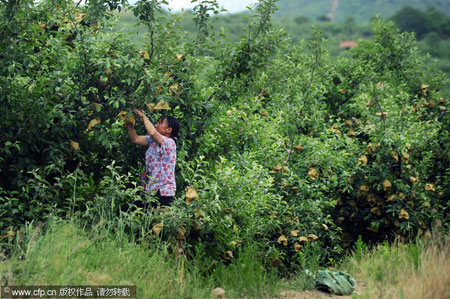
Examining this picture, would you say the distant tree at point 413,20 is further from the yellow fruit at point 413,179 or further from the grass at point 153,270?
the grass at point 153,270

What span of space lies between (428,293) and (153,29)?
3910 mm

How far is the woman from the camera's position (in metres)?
5.64

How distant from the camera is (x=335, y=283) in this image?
5930mm

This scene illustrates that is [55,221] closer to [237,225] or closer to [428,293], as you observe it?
[237,225]

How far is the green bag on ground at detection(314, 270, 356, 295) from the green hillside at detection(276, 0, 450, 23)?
76.6 m

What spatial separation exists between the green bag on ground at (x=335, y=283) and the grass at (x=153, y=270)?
108 millimetres

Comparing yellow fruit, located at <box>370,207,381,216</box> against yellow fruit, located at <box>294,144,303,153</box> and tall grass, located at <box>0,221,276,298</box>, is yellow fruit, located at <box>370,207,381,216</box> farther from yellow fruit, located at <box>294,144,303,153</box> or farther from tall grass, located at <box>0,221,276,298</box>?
tall grass, located at <box>0,221,276,298</box>

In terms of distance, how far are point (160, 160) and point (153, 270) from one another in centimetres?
132

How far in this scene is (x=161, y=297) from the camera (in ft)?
15.1

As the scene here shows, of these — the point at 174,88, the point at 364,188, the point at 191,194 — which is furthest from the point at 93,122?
the point at 364,188

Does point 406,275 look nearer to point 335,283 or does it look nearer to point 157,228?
point 335,283

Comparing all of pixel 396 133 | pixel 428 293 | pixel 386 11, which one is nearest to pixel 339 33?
pixel 386 11

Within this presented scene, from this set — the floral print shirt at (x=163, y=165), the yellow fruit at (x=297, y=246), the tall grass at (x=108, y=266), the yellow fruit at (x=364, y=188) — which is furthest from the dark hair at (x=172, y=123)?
the yellow fruit at (x=364, y=188)

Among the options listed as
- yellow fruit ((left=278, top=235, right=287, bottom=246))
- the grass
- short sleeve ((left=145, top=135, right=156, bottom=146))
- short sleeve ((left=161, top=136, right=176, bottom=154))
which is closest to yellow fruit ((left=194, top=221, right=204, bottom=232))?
the grass
